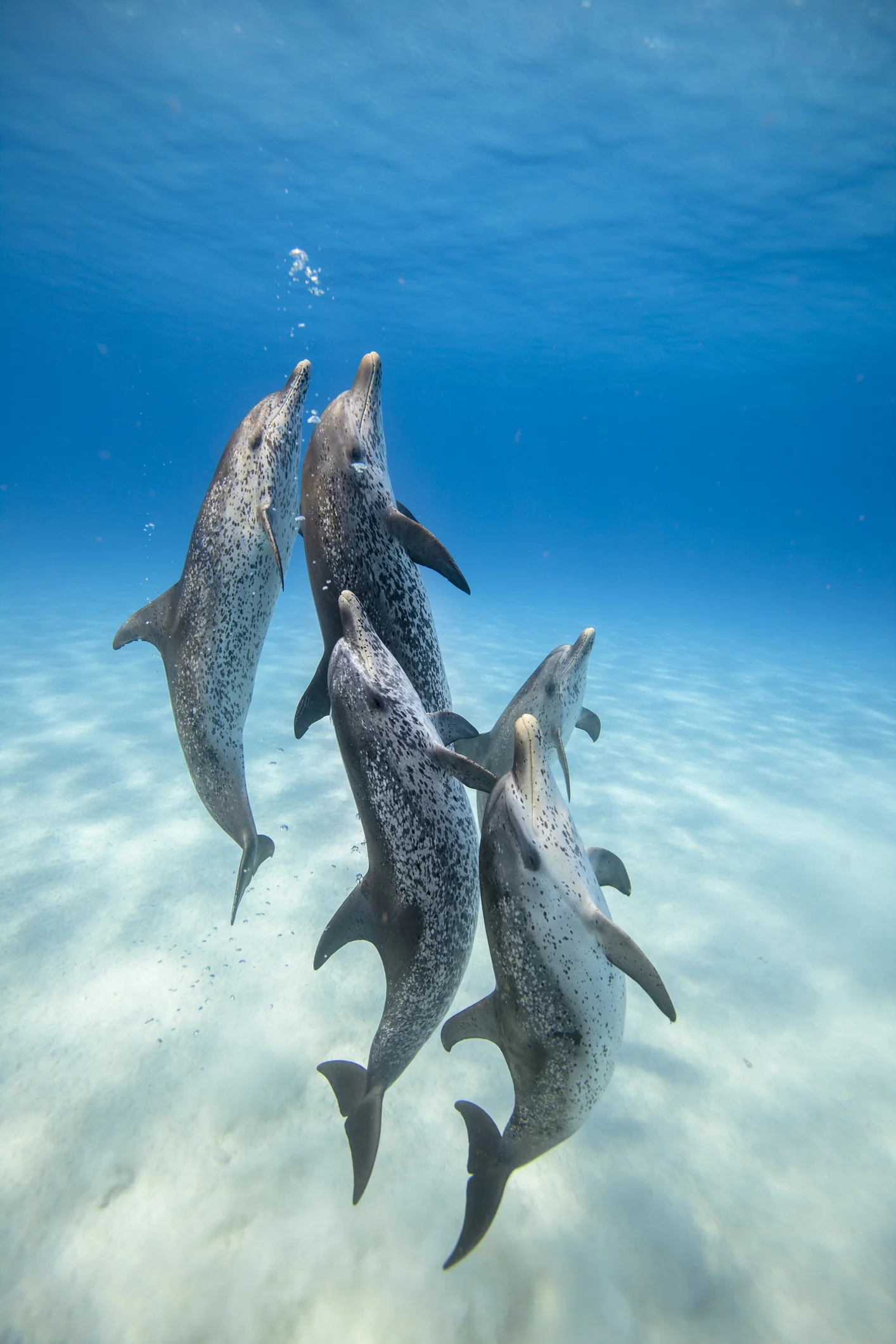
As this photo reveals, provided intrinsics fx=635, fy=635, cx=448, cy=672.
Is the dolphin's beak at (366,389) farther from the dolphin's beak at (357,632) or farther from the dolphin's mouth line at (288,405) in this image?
the dolphin's beak at (357,632)

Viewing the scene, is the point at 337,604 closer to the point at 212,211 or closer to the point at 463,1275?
the point at 463,1275

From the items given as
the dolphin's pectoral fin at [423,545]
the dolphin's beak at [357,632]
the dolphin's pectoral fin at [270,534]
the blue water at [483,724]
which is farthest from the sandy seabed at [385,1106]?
the dolphin's pectoral fin at [423,545]

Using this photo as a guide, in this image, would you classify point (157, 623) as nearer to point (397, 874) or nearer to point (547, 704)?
point (397, 874)

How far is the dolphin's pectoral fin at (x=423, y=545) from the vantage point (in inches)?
139

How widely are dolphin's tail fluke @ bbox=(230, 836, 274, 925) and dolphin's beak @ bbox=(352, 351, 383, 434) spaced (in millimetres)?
2892

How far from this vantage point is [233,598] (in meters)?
4.21

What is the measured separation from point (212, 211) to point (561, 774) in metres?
32.5

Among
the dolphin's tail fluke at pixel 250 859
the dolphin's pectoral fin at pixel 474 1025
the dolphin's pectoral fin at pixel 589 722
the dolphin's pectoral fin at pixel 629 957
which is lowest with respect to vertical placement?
the dolphin's pectoral fin at pixel 474 1025

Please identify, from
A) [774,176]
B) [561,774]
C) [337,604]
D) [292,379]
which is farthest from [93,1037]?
[774,176]

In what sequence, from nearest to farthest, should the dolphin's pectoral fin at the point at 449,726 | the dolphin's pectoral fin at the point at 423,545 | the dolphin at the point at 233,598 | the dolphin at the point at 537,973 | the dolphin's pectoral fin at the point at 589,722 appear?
the dolphin at the point at 537,973 → the dolphin's pectoral fin at the point at 423,545 → the dolphin's pectoral fin at the point at 449,726 → the dolphin at the point at 233,598 → the dolphin's pectoral fin at the point at 589,722

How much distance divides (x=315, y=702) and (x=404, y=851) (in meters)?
1.06

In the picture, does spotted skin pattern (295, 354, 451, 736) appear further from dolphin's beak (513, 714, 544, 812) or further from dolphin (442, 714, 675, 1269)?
dolphin (442, 714, 675, 1269)

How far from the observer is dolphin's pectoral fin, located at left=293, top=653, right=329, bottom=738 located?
369 cm

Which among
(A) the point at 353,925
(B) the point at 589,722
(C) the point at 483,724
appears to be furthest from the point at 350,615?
(C) the point at 483,724
